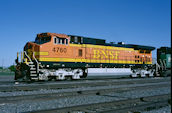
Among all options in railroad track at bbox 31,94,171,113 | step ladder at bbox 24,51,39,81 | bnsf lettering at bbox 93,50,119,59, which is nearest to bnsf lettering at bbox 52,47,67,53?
step ladder at bbox 24,51,39,81

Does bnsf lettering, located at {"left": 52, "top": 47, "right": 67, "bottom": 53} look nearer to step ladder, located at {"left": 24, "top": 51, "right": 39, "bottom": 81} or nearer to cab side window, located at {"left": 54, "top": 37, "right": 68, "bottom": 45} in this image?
cab side window, located at {"left": 54, "top": 37, "right": 68, "bottom": 45}

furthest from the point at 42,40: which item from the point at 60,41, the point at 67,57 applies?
the point at 67,57

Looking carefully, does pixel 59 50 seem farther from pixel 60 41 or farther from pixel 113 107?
pixel 113 107

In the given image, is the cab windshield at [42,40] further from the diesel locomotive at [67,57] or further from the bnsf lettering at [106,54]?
the bnsf lettering at [106,54]

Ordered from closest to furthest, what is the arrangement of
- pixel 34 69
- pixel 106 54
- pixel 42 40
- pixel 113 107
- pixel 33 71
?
1. pixel 113 107
2. pixel 33 71
3. pixel 34 69
4. pixel 42 40
5. pixel 106 54

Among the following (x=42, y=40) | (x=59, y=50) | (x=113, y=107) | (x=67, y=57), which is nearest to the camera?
(x=113, y=107)

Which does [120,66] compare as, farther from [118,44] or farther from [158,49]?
[158,49]

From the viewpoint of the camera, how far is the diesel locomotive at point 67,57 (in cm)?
1303

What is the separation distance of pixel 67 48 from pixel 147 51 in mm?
11073


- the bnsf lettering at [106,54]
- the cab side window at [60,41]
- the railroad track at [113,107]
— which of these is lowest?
the railroad track at [113,107]

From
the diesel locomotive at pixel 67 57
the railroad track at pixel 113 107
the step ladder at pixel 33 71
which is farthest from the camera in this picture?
the diesel locomotive at pixel 67 57

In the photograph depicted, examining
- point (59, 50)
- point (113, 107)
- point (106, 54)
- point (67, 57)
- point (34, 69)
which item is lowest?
point (113, 107)

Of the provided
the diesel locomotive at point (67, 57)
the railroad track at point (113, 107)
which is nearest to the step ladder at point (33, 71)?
the diesel locomotive at point (67, 57)

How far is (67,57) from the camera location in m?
14.3
